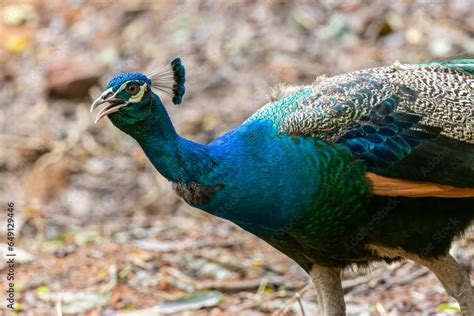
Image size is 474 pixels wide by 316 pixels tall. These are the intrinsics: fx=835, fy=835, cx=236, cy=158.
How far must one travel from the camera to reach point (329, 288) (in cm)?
402

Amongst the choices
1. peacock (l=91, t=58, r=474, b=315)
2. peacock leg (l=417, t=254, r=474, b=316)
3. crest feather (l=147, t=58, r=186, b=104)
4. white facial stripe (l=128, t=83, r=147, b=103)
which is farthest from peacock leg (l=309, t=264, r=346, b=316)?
white facial stripe (l=128, t=83, r=147, b=103)

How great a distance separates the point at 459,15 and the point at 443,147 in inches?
163

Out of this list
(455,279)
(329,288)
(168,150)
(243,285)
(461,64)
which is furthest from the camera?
(243,285)

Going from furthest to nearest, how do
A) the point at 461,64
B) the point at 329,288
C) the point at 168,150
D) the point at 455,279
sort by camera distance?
the point at 461,64 → the point at 329,288 → the point at 455,279 → the point at 168,150

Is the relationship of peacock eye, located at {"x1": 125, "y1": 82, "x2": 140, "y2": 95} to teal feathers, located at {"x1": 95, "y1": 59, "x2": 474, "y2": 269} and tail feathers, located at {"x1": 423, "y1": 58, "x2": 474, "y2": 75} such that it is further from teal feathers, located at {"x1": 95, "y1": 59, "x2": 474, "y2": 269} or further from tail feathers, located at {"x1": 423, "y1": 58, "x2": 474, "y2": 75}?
tail feathers, located at {"x1": 423, "y1": 58, "x2": 474, "y2": 75}

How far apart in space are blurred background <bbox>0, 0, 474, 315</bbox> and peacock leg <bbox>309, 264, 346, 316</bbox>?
0.28m

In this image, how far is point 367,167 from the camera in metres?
3.64

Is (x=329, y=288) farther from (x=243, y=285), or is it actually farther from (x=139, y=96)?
(x=139, y=96)

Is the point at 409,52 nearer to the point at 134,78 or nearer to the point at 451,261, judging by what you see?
the point at 451,261

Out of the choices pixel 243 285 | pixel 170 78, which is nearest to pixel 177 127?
pixel 243 285

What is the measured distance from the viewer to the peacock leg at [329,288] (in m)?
Result: 4.00

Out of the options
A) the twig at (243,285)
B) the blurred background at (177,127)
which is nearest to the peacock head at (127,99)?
the blurred background at (177,127)

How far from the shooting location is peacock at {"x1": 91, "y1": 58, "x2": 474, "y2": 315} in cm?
356

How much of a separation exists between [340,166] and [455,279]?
0.82 meters
